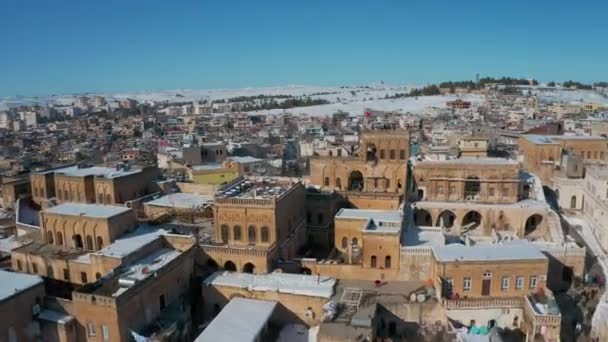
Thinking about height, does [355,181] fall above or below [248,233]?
above

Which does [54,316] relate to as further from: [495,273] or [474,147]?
[474,147]

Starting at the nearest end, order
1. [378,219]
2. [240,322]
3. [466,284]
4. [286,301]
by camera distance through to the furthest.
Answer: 1. [240,322]
2. [466,284]
3. [286,301]
4. [378,219]

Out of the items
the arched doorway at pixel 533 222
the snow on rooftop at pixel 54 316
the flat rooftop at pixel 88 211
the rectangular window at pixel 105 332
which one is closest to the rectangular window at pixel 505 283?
the arched doorway at pixel 533 222

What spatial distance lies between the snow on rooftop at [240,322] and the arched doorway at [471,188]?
24.4 m

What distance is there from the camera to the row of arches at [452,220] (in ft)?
144

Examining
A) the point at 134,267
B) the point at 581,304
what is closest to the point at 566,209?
the point at 581,304

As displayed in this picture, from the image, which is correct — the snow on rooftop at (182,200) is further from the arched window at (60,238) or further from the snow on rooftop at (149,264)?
the snow on rooftop at (149,264)

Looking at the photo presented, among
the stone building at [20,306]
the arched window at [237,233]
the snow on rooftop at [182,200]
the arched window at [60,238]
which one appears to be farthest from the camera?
the snow on rooftop at [182,200]

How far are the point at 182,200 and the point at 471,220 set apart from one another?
95.1ft

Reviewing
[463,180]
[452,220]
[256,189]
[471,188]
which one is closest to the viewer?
[256,189]

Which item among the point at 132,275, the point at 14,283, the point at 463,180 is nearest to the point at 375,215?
the point at 463,180

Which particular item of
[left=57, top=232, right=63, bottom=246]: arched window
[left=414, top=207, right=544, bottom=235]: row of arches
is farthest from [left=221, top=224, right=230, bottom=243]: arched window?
[left=414, top=207, right=544, bottom=235]: row of arches

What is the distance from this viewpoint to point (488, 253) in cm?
3169

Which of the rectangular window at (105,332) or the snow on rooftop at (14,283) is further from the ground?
the snow on rooftop at (14,283)
